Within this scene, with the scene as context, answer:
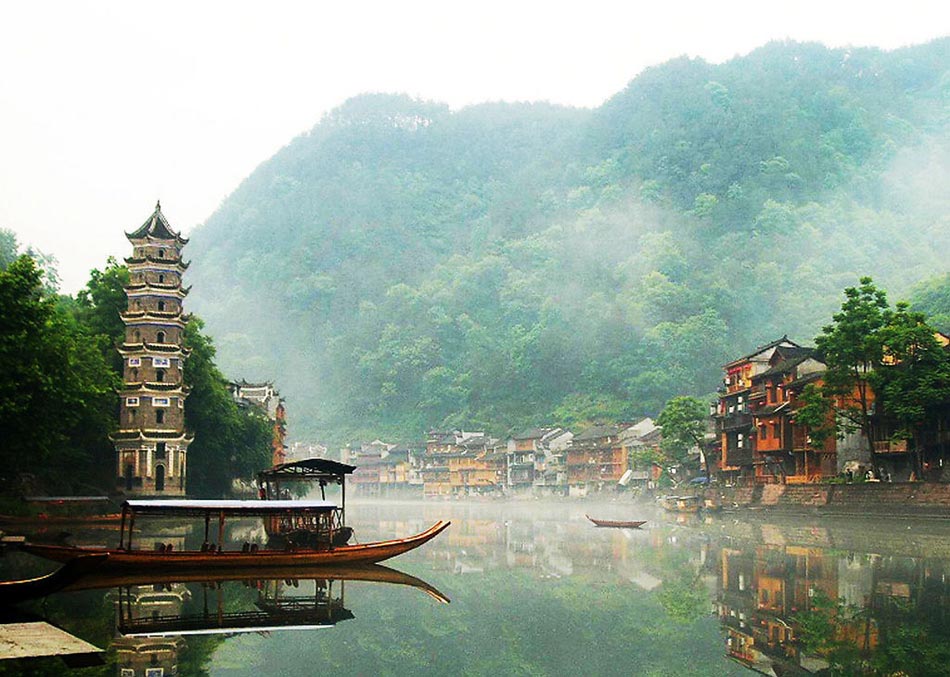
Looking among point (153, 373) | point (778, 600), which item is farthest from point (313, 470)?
point (153, 373)

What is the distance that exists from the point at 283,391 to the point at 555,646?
6853 inches

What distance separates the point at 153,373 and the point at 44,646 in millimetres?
47036

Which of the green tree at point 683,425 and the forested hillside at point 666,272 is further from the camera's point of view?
the forested hillside at point 666,272

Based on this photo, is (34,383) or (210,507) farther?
(34,383)

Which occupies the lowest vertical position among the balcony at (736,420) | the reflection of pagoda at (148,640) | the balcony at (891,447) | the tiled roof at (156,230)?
the reflection of pagoda at (148,640)

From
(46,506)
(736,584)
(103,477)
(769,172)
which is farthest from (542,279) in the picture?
(736,584)

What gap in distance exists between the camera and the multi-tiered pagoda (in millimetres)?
59281

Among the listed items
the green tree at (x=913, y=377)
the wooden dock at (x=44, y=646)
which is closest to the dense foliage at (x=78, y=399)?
the wooden dock at (x=44, y=646)

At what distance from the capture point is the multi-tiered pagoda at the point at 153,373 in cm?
5928

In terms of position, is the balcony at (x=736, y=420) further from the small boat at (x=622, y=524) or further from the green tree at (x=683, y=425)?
the small boat at (x=622, y=524)

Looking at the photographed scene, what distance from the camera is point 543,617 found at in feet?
72.2

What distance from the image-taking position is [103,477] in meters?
60.8

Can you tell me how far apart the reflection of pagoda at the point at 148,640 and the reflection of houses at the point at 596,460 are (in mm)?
83258

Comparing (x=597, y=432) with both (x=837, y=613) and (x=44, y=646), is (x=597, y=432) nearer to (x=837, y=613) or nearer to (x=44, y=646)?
(x=837, y=613)
